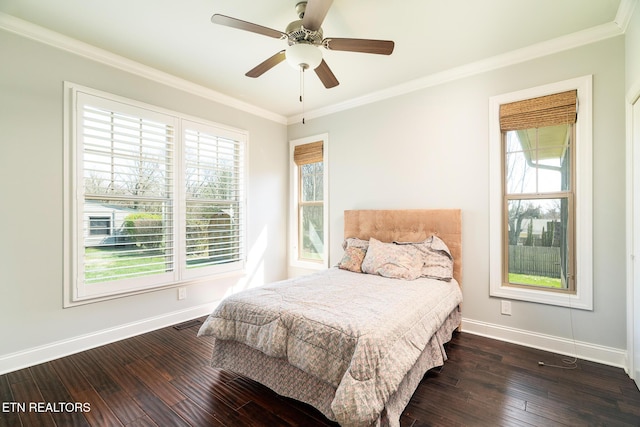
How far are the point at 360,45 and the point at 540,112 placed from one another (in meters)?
1.88

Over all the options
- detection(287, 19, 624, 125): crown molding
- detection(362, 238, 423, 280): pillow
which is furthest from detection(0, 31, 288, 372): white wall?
detection(287, 19, 624, 125): crown molding

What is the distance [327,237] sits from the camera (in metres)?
4.21

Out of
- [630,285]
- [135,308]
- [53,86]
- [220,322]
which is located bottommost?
[135,308]

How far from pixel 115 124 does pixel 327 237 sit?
2.84 metres

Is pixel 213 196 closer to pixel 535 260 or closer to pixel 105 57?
pixel 105 57

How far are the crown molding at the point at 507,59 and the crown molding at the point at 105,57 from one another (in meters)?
1.74

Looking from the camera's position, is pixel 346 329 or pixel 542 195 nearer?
pixel 346 329

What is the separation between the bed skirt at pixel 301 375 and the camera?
1.64 m

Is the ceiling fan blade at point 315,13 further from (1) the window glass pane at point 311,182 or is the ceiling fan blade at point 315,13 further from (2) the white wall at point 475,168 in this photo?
(1) the window glass pane at point 311,182

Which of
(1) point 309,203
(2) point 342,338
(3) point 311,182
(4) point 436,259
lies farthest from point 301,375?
(3) point 311,182

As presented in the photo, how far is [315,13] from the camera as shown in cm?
178

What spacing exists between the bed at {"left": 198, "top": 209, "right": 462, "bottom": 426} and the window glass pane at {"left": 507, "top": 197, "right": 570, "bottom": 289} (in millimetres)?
736

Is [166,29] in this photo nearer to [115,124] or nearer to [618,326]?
[115,124]

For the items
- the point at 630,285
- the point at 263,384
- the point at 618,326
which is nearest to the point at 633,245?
the point at 630,285
